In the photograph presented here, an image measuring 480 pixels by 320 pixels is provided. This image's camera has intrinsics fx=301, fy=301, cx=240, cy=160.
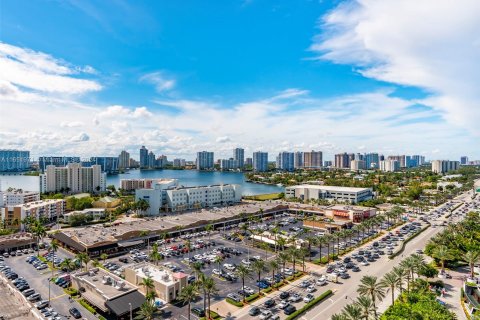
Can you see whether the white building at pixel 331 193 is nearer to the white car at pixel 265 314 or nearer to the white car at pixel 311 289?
the white car at pixel 311 289

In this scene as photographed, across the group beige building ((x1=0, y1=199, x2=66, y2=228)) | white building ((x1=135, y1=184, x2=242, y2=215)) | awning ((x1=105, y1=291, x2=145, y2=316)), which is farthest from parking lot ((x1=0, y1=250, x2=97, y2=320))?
white building ((x1=135, y1=184, x2=242, y2=215))

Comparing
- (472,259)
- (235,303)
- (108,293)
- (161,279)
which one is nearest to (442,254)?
(472,259)

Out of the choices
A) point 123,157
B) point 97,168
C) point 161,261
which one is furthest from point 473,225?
point 123,157

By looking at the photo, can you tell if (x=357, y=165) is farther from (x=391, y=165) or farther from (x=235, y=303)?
(x=235, y=303)

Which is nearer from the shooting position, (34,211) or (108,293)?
(108,293)

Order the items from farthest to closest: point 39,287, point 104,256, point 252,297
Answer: point 104,256 → point 39,287 → point 252,297

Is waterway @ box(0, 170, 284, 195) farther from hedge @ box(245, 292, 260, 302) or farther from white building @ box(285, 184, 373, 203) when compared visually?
hedge @ box(245, 292, 260, 302)

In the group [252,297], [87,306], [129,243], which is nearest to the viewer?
[87,306]
